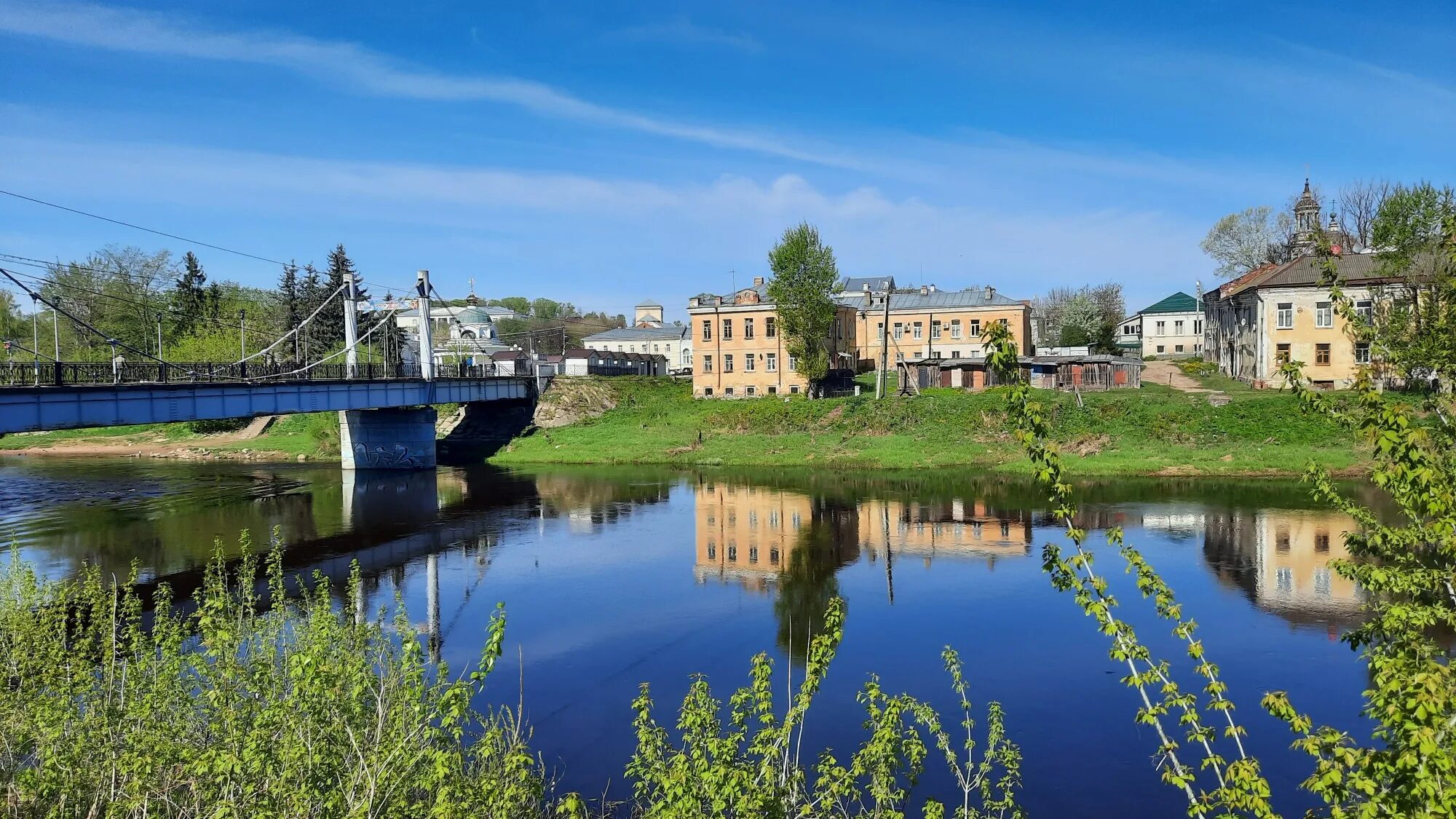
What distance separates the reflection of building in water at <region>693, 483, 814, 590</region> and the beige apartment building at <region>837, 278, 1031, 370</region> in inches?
1508

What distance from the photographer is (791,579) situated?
28.3 metres

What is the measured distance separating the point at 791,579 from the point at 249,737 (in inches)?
784

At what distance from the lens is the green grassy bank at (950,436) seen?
48531mm


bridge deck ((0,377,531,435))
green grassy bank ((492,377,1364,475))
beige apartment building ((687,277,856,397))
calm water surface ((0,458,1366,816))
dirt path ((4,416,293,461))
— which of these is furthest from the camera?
beige apartment building ((687,277,856,397))

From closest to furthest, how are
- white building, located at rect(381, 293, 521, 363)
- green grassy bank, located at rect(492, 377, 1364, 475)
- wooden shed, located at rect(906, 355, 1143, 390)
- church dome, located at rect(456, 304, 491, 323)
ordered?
green grassy bank, located at rect(492, 377, 1364, 475), wooden shed, located at rect(906, 355, 1143, 390), white building, located at rect(381, 293, 521, 363), church dome, located at rect(456, 304, 491, 323)

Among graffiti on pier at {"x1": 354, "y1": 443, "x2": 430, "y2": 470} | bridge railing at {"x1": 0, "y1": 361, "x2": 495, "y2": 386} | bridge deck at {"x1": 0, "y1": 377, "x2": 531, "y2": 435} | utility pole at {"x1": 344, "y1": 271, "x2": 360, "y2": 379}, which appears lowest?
graffiti on pier at {"x1": 354, "y1": 443, "x2": 430, "y2": 470}

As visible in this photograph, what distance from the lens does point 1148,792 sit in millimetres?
14281

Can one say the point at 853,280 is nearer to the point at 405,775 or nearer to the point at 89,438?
the point at 89,438

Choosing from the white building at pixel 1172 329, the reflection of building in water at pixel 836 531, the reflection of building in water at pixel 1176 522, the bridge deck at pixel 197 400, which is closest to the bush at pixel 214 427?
the bridge deck at pixel 197 400

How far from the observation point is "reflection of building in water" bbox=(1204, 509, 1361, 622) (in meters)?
24.1

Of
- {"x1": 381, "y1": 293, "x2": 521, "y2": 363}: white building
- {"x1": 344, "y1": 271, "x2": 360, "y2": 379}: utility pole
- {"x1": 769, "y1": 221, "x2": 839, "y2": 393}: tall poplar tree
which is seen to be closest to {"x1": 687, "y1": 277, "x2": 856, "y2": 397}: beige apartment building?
{"x1": 769, "y1": 221, "x2": 839, "y2": 393}: tall poplar tree

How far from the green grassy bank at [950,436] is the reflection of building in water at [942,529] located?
7638 mm

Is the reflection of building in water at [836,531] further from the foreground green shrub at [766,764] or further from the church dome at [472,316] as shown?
the church dome at [472,316]

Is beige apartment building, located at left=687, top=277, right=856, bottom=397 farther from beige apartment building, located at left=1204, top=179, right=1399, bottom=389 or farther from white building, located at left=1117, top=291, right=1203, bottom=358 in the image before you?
white building, located at left=1117, top=291, right=1203, bottom=358
